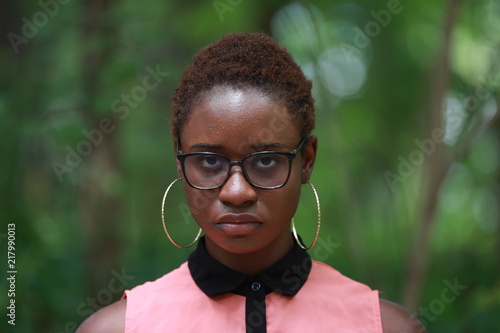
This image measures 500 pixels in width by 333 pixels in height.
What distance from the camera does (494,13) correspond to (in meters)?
3.94

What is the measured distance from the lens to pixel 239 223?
197cm

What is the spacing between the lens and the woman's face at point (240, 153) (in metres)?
1.94

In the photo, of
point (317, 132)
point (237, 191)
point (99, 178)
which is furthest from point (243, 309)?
point (317, 132)

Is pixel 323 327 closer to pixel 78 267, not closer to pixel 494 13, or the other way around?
pixel 78 267

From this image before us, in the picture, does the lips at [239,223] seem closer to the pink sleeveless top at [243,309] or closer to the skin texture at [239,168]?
the skin texture at [239,168]

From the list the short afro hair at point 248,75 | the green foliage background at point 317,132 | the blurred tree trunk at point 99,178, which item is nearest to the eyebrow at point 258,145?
the short afro hair at point 248,75

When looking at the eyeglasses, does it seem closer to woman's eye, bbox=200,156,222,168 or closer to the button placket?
woman's eye, bbox=200,156,222,168

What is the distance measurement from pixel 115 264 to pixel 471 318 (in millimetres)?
2336

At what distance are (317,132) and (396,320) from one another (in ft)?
9.45

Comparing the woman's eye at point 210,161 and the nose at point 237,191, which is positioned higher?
the woman's eye at point 210,161

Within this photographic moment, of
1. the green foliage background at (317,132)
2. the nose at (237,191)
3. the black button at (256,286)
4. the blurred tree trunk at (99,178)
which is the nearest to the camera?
the nose at (237,191)

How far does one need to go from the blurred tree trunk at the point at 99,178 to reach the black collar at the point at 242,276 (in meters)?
2.01

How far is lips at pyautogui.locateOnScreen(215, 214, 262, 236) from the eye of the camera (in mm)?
1954

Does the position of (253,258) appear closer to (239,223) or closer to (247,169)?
(239,223)
